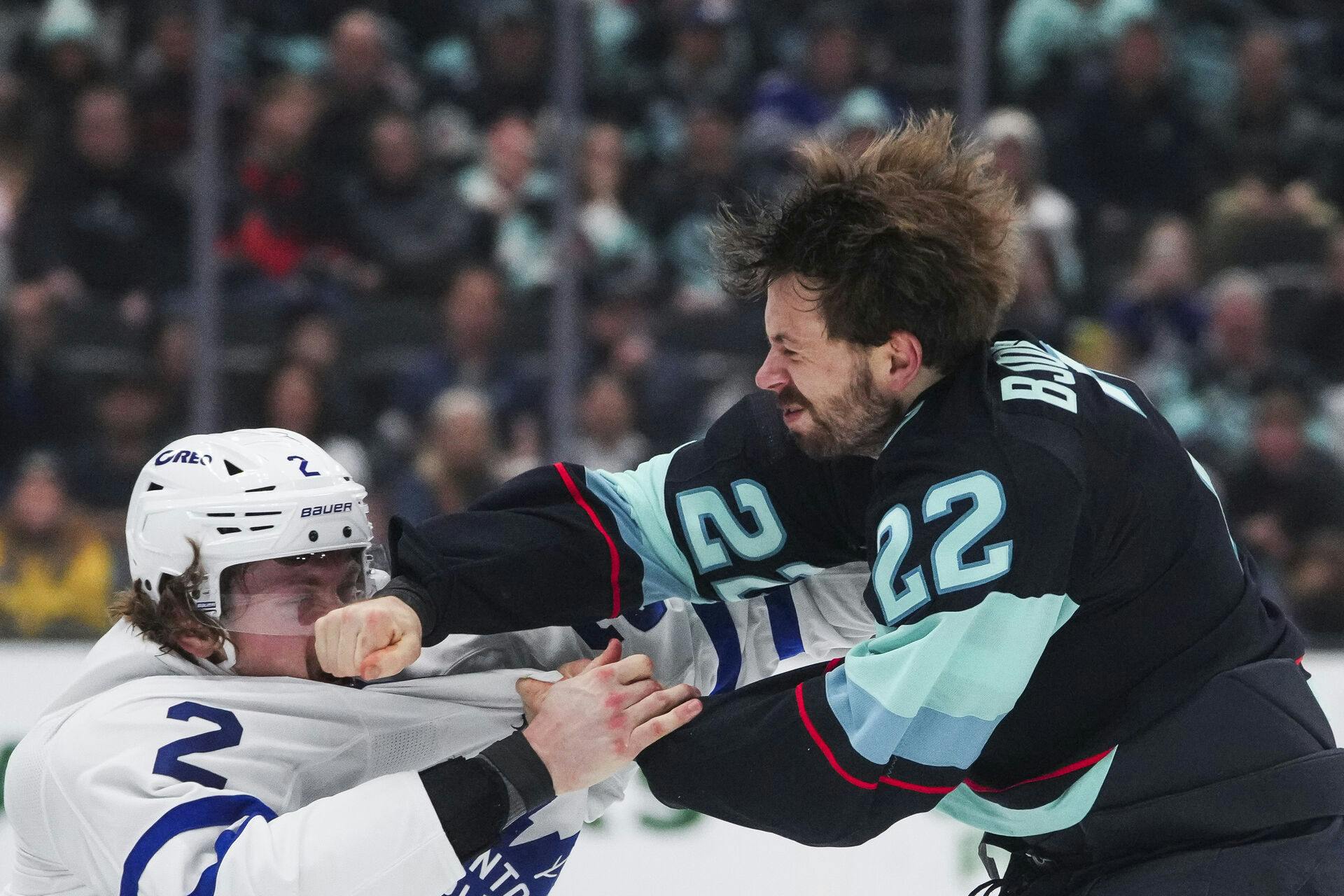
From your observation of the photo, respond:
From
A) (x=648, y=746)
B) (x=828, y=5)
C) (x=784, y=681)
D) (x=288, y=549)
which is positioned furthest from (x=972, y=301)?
(x=828, y=5)

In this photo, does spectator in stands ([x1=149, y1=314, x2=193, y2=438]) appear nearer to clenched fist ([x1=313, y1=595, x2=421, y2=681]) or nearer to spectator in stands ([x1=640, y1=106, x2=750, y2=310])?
spectator in stands ([x1=640, y1=106, x2=750, y2=310])

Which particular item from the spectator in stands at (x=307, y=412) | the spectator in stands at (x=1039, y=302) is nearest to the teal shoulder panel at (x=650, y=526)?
the spectator in stands at (x=1039, y=302)

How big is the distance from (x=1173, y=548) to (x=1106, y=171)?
4060mm

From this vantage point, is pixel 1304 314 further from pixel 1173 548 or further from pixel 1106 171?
pixel 1173 548

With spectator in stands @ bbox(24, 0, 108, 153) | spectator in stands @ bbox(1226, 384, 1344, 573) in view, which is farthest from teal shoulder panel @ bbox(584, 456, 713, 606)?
spectator in stands @ bbox(24, 0, 108, 153)

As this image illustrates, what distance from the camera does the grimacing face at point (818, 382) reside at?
1888mm

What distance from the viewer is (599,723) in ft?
6.25

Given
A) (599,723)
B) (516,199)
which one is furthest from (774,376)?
(516,199)

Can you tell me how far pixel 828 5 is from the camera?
19.5ft

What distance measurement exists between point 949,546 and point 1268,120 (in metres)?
4.47

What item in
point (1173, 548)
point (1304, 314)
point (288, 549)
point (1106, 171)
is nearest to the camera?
point (1173, 548)

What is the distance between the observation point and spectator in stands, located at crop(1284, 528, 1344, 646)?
472 centimetres

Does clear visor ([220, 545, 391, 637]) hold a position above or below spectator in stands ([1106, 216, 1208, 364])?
above

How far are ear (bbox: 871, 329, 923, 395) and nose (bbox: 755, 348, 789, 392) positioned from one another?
12 centimetres
